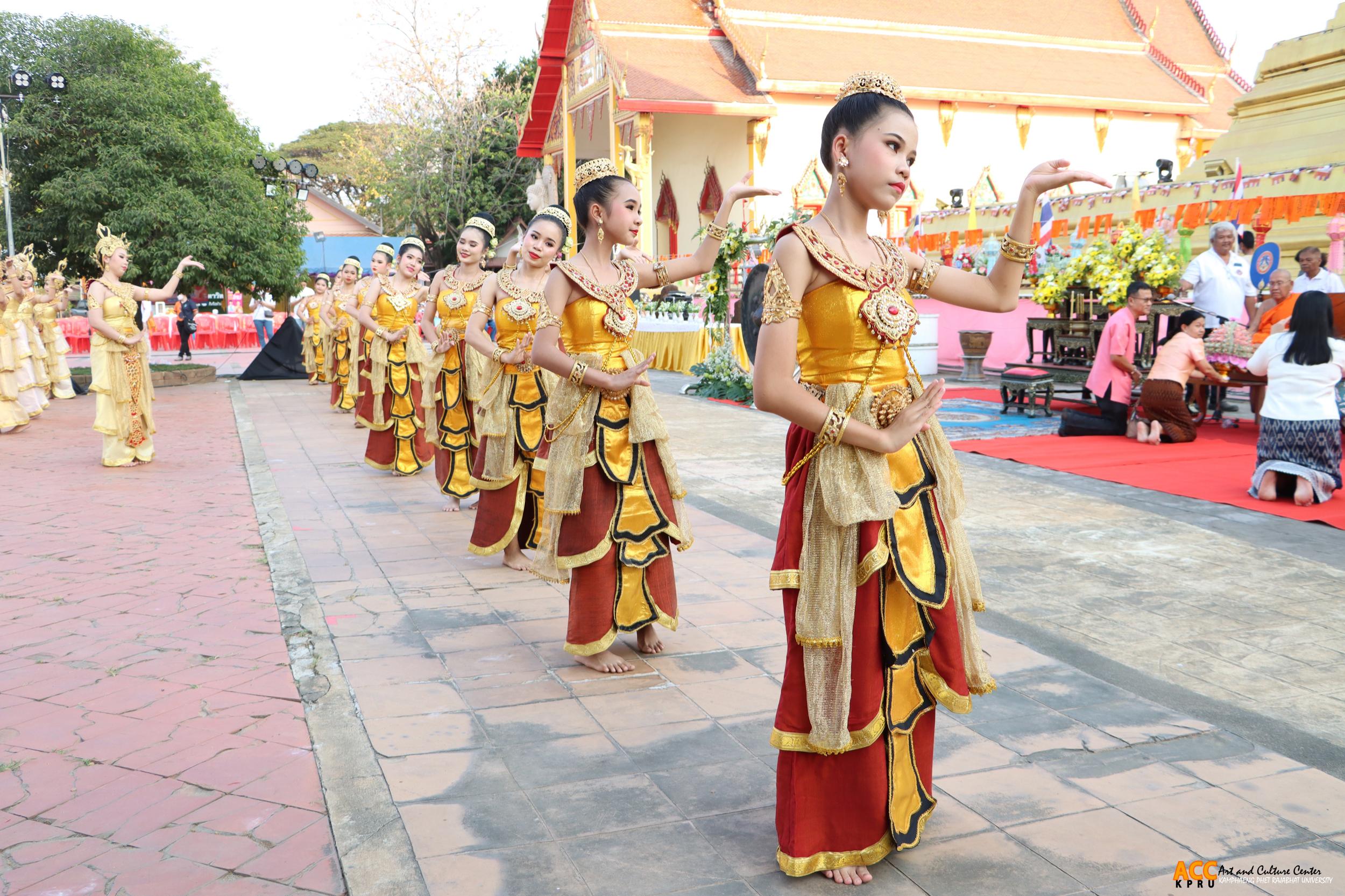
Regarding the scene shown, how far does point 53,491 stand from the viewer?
8273 mm

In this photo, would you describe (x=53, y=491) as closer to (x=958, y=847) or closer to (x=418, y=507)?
(x=418, y=507)

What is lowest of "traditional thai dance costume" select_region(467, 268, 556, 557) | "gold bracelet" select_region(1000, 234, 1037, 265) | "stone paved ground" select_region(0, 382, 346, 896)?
"stone paved ground" select_region(0, 382, 346, 896)

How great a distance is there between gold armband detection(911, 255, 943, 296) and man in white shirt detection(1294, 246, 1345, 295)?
8072 mm

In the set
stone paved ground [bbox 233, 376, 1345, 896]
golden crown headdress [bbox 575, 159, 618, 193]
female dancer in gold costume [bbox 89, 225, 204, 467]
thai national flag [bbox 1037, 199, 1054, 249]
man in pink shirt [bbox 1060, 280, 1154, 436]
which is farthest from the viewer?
thai national flag [bbox 1037, 199, 1054, 249]

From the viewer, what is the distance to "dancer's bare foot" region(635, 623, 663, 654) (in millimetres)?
4172

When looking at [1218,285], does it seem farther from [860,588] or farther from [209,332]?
[209,332]

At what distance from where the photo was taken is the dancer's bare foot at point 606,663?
396cm

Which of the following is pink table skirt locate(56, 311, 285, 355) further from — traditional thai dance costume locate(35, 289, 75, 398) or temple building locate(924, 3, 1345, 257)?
temple building locate(924, 3, 1345, 257)

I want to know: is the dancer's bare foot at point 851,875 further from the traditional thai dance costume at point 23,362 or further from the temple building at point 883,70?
the temple building at point 883,70

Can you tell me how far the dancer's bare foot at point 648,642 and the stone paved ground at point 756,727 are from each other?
6 centimetres

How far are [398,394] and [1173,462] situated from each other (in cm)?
602

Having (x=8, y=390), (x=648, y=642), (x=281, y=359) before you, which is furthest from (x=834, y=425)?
(x=281, y=359)

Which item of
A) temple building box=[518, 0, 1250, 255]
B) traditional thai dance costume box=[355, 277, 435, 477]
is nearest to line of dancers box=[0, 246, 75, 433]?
traditional thai dance costume box=[355, 277, 435, 477]

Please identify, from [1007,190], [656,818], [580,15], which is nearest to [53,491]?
[656,818]
